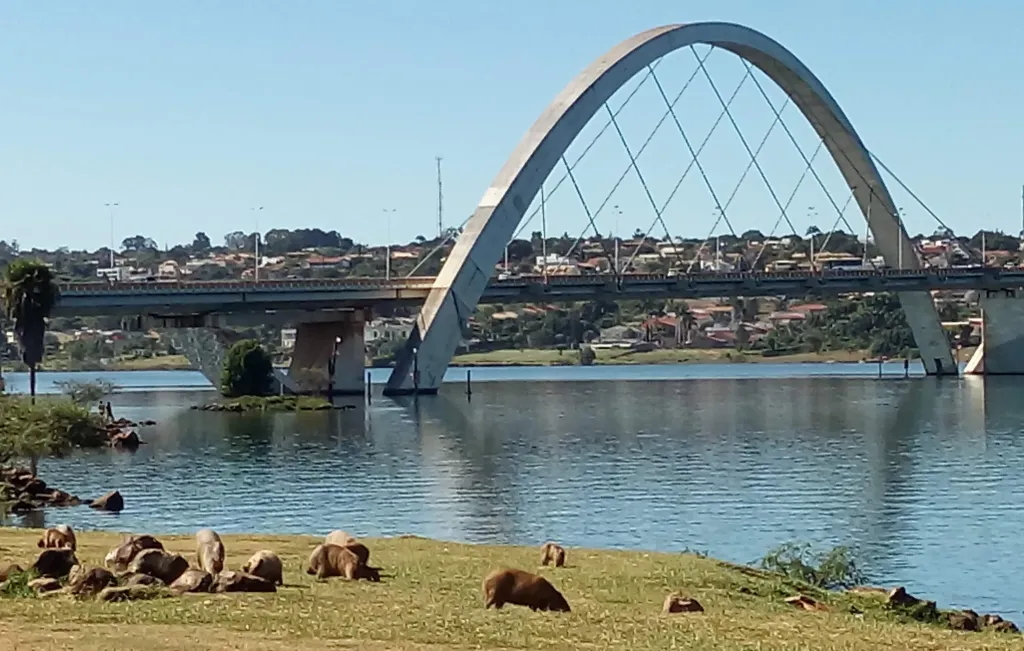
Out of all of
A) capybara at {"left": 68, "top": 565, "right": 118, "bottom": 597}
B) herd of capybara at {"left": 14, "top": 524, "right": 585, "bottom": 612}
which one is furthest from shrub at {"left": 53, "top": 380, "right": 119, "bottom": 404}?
capybara at {"left": 68, "top": 565, "right": 118, "bottom": 597}

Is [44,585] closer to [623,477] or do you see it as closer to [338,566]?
[338,566]

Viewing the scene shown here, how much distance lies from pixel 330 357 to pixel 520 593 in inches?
2848

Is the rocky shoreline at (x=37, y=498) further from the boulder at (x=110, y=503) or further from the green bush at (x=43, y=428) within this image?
the green bush at (x=43, y=428)

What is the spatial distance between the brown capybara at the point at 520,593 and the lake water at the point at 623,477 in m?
8.45

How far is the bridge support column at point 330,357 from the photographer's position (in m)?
89.4

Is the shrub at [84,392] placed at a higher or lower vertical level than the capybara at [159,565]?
higher

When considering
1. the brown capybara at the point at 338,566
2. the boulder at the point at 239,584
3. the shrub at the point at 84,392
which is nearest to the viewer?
the boulder at the point at 239,584

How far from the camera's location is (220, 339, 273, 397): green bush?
86.8m

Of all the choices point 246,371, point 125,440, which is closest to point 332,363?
point 246,371

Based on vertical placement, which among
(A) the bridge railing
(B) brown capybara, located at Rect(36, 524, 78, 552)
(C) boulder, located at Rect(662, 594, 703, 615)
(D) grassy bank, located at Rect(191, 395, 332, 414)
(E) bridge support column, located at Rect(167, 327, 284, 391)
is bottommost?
(D) grassy bank, located at Rect(191, 395, 332, 414)

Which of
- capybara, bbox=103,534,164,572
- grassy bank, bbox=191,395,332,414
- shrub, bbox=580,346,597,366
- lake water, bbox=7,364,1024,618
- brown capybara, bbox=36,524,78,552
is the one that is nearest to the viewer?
capybara, bbox=103,534,164,572

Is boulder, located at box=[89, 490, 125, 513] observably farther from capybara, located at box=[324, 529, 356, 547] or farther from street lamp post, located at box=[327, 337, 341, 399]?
street lamp post, located at box=[327, 337, 341, 399]

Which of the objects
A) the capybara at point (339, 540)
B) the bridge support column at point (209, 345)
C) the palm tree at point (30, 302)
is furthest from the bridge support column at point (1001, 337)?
the capybara at point (339, 540)

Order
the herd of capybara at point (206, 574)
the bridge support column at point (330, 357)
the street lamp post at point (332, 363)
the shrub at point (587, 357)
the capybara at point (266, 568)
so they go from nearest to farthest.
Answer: the herd of capybara at point (206, 574) → the capybara at point (266, 568) → the bridge support column at point (330, 357) → the street lamp post at point (332, 363) → the shrub at point (587, 357)
